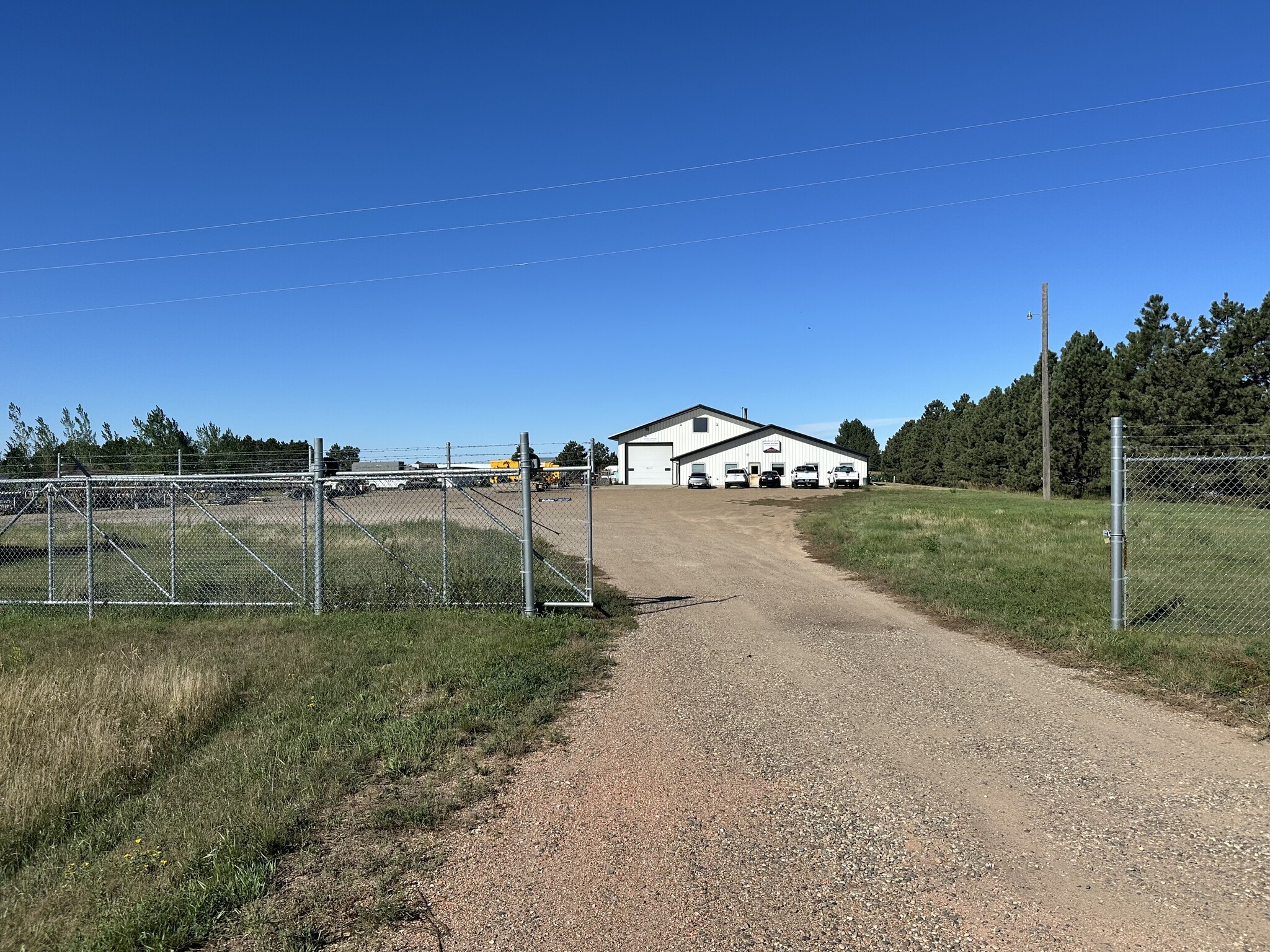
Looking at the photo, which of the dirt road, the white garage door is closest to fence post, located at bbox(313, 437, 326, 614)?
the dirt road

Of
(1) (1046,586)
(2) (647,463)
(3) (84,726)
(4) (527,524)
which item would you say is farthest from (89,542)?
(2) (647,463)

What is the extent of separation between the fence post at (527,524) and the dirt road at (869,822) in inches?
90.6

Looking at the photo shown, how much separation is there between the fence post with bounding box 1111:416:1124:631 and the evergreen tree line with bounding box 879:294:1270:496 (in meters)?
17.2

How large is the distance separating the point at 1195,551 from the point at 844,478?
38016mm

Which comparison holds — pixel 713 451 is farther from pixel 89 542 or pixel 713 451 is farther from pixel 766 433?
pixel 89 542

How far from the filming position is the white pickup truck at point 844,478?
169 feet

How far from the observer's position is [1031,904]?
3.16 meters

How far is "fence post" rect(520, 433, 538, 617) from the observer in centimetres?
901

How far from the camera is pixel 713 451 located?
182 ft

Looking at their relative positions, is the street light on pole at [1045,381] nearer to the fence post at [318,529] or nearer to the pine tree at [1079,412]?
the pine tree at [1079,412]

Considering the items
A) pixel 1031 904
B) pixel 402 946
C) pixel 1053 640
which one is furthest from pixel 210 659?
pixel 1053 640

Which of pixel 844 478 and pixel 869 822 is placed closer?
pixel 869 822

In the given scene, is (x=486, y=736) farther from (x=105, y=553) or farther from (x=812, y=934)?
(x=105, y=553)

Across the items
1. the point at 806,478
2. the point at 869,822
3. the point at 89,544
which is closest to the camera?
the point at 869,822
